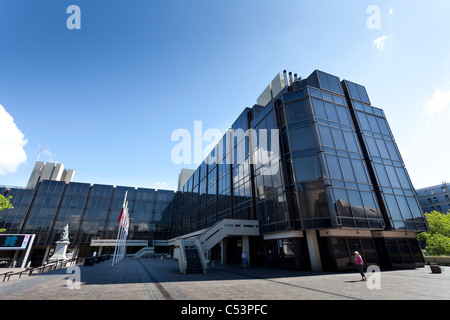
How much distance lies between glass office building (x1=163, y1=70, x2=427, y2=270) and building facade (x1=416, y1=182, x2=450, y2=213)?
74.4 metres

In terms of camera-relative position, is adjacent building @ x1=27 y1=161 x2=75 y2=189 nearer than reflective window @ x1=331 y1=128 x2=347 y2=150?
No

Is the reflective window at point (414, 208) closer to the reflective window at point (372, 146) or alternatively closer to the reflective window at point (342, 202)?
the reflective window at point (372, 146)

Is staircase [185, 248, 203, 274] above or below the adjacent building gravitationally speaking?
below

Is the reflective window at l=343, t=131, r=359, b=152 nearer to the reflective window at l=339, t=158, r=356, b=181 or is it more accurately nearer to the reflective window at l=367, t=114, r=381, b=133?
the reflective window at l=339, t=158, r=356, b=181

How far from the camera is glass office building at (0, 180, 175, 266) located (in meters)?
53.4

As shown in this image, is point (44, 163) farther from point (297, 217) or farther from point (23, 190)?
point (297, 217)

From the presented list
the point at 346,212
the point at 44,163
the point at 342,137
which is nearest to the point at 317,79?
the point at 342,137

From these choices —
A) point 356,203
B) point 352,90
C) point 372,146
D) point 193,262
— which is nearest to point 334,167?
point 356,203

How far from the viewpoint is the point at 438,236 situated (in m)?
31.3

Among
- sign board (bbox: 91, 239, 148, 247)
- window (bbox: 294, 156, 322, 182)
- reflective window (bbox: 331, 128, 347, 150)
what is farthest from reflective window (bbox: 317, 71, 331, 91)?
sign board (bbox: 91, 239, 148, 247)

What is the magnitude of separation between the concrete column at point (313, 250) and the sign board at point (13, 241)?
53353mm

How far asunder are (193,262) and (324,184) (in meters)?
14.1
